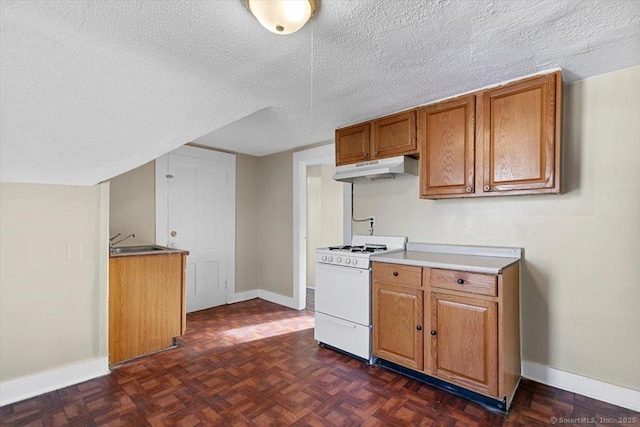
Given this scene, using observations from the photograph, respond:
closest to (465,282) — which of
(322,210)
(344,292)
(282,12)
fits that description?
(344,292)

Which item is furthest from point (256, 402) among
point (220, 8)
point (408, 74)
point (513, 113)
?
point (513, 113)

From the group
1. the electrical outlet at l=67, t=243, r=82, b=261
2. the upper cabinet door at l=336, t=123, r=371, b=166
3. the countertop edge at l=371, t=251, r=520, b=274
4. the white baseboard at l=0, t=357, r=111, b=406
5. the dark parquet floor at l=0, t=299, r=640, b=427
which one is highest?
the upper cabinet door at l=336, t=123, r=371, b=166

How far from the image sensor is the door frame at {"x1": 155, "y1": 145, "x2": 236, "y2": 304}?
3.65 meters

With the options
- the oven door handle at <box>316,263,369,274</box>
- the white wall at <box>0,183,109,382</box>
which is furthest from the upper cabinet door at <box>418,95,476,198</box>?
the white wall at <box>0,183,109,382</box>

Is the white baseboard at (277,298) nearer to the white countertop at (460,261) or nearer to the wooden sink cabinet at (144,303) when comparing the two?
the wooden sink cabinet at (144,303)

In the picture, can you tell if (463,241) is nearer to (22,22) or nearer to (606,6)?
(606,6)

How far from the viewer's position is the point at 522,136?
6.75 feet

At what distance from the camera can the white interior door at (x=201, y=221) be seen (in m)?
3.80

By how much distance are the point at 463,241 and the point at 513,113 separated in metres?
1.04

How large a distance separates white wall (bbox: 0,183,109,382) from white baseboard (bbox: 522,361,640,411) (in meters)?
3.24

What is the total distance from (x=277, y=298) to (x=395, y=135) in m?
2.83

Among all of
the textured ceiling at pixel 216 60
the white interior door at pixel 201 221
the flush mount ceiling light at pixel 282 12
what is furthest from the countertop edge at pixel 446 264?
the white interior door at pixel 201 221

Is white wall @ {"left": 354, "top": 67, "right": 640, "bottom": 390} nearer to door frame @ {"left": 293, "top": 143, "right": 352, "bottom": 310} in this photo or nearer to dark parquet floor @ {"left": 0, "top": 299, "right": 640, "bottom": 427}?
dark parquet floor @ {"left": 0, "top": 299, "right": 640, "bottom": 427}

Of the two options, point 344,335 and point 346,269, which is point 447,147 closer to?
point 346,269
